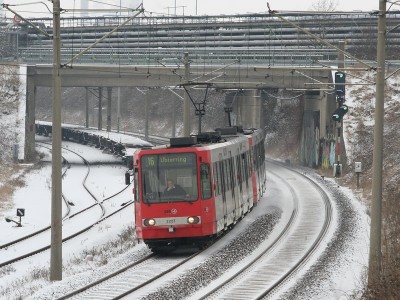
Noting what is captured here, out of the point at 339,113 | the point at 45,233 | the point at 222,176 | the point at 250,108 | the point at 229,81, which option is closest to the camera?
the point at 222,176

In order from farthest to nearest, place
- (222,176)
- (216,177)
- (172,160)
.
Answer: (222,176), (216,177), (172,160)

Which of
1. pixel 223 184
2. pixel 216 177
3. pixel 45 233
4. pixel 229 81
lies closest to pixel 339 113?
pixel 229 81

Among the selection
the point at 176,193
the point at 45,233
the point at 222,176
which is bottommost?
the point at 45,233

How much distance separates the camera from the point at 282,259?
22.7 metres

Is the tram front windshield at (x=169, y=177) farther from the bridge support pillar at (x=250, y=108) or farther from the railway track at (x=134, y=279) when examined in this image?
the bridge support pillar at (x=250, y=108)

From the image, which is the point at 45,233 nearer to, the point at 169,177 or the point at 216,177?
the point at 216,177

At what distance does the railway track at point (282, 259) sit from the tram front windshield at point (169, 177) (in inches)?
93.6

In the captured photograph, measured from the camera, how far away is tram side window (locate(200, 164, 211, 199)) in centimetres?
2316

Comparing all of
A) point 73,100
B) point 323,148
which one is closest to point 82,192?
point 323,148

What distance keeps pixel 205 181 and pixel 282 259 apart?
267 cm

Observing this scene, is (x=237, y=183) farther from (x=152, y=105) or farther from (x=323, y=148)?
(x=152, y=105)

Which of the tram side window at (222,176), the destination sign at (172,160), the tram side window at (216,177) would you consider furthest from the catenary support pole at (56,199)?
the tram side window at (222,176)

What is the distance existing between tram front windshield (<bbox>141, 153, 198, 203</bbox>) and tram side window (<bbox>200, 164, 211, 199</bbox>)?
177mm

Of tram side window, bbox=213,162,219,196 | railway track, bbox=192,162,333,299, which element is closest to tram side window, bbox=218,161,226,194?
tram side window, bbox=213,162,219,196
